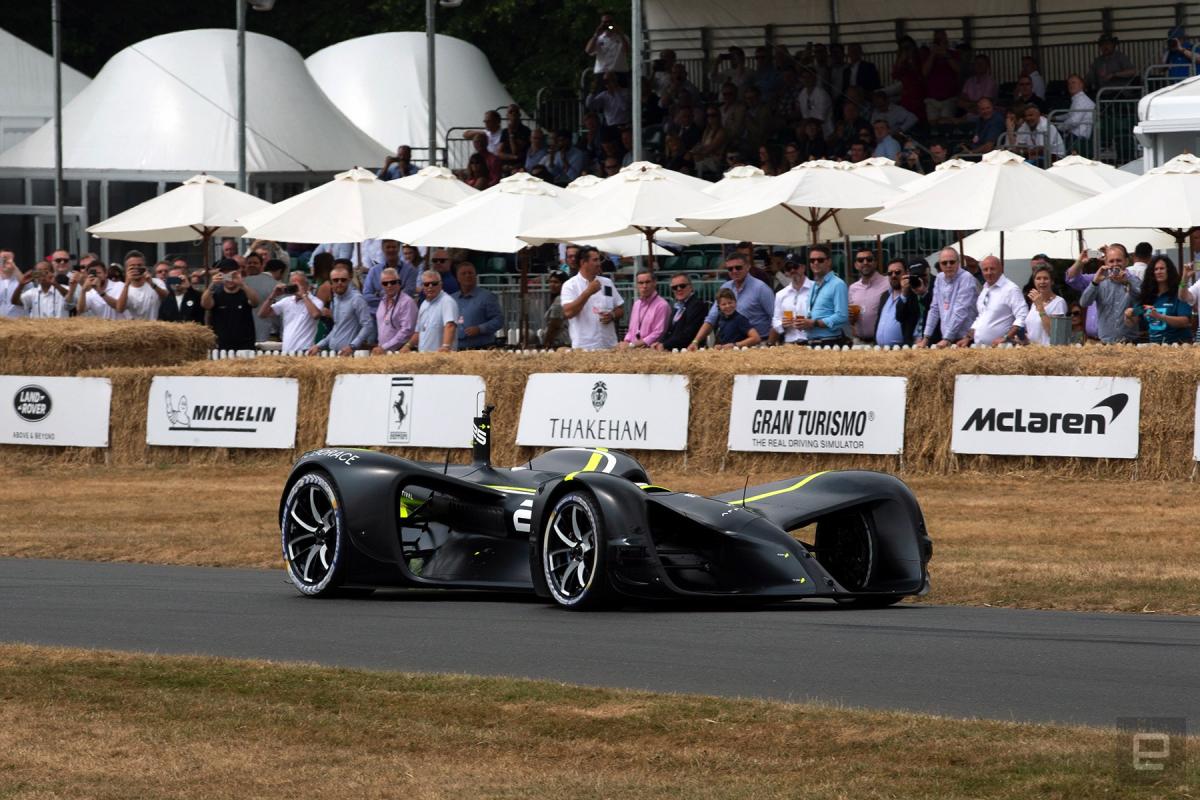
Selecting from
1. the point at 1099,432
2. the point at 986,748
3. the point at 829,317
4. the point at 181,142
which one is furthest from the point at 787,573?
the point at 181,142

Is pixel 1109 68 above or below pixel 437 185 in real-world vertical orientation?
above

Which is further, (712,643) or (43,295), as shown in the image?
(43,295)

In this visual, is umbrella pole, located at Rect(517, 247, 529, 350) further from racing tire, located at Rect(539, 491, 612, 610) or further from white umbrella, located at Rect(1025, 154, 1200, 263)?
racing tire, located at Rect(539, 491, 612, 610)

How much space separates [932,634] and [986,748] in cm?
266

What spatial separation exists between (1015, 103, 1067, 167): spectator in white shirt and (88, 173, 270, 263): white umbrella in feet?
33.9

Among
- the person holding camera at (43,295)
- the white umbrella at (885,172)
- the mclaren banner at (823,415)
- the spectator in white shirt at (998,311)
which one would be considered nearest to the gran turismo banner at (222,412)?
the mclaren banner at (823,415)

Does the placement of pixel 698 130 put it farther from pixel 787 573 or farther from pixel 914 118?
pixel 787 573

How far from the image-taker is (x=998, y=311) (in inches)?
716

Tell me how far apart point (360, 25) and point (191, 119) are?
1484cm

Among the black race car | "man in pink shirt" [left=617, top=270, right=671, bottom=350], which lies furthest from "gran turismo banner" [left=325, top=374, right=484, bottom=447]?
the black race car

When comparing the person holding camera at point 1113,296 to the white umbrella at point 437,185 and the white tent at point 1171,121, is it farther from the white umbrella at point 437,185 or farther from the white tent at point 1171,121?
the white umbrella at point 437,185

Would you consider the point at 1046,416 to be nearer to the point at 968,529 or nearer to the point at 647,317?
the point at 968,529

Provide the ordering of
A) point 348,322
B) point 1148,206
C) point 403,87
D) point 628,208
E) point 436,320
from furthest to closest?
point 403,87
point 628,208
point 348,322
point 436,320
point 1148,206

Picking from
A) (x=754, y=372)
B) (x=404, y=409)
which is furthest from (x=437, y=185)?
(x=754, y=372)
